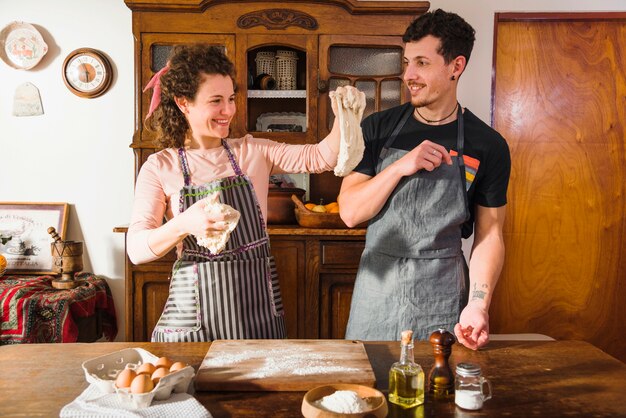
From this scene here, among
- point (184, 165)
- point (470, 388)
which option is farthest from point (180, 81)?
point (470, 388)

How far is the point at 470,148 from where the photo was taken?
6.58 feet

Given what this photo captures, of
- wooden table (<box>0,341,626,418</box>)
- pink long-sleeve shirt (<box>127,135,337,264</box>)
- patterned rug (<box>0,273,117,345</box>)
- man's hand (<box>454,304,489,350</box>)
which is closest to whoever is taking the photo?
wooden table (<box>0,341,626,418</box>)

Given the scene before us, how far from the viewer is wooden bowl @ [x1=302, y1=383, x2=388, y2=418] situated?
1.12 meters

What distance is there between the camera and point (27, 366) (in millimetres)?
1476

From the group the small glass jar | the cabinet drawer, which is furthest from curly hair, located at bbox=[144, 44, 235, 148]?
the cabinet drawer

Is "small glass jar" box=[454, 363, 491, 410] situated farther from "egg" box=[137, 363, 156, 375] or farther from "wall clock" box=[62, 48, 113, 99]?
"wall clock" box=[62, 48, 113, 99]

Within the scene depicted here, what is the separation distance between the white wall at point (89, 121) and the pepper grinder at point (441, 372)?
110 inches

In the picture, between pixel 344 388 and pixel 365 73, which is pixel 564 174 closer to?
pixel 365 73

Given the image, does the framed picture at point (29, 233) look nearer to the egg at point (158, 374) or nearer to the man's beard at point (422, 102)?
the man's beard at point (422, 102)

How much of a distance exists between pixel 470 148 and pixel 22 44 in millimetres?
3192

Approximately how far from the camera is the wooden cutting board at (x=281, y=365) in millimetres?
1306

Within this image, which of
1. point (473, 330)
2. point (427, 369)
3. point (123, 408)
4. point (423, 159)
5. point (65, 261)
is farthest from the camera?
point (65, 261)

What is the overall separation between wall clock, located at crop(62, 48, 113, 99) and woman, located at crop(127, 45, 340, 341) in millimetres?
2139

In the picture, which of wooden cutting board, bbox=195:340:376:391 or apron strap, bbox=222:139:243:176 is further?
→ apron strap, bbox=222:139:243:176
